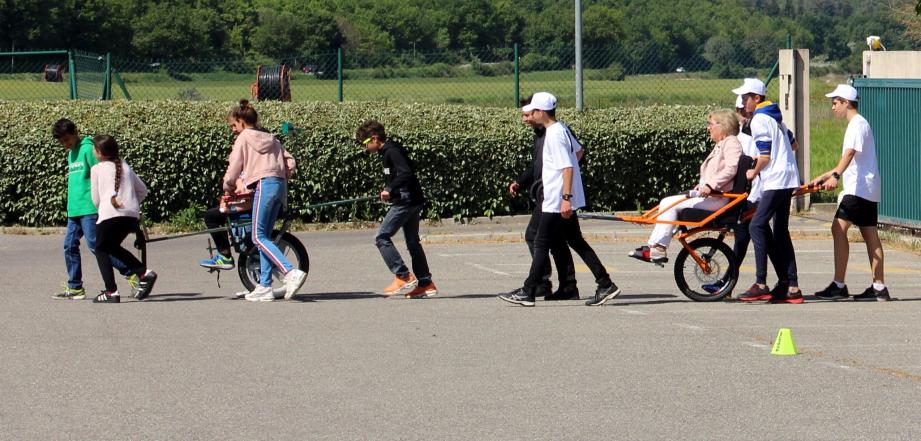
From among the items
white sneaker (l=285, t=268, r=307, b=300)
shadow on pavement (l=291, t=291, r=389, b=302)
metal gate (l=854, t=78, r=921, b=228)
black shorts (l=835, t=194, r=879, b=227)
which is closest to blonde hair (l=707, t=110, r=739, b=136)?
black shorts (l=835, t=194, r=879, b=227)

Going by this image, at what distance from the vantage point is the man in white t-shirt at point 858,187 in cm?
1123

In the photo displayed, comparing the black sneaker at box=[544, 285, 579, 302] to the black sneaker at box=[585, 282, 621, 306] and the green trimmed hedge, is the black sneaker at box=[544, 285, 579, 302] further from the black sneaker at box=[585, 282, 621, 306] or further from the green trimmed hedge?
the green trimmed hedge

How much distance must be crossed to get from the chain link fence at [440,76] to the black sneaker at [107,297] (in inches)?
532

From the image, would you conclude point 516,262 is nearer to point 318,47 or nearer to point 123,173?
point 123,173

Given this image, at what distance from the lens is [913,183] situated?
649 inches

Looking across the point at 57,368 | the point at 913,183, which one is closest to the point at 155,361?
the point at 57,368

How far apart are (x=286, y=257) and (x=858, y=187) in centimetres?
474

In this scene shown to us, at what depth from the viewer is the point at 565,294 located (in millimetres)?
11820

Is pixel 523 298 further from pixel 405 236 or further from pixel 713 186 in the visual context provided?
pixel 713 186

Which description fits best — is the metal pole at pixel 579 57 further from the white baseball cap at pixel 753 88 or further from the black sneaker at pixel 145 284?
the black sneaker at pixel 145 284

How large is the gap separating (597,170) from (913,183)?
4.24 metres

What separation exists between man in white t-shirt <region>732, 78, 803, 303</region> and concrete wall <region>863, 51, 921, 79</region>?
6.57m

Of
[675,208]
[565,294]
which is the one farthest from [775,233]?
[565,294]

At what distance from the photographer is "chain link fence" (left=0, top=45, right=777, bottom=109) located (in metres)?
25.6
